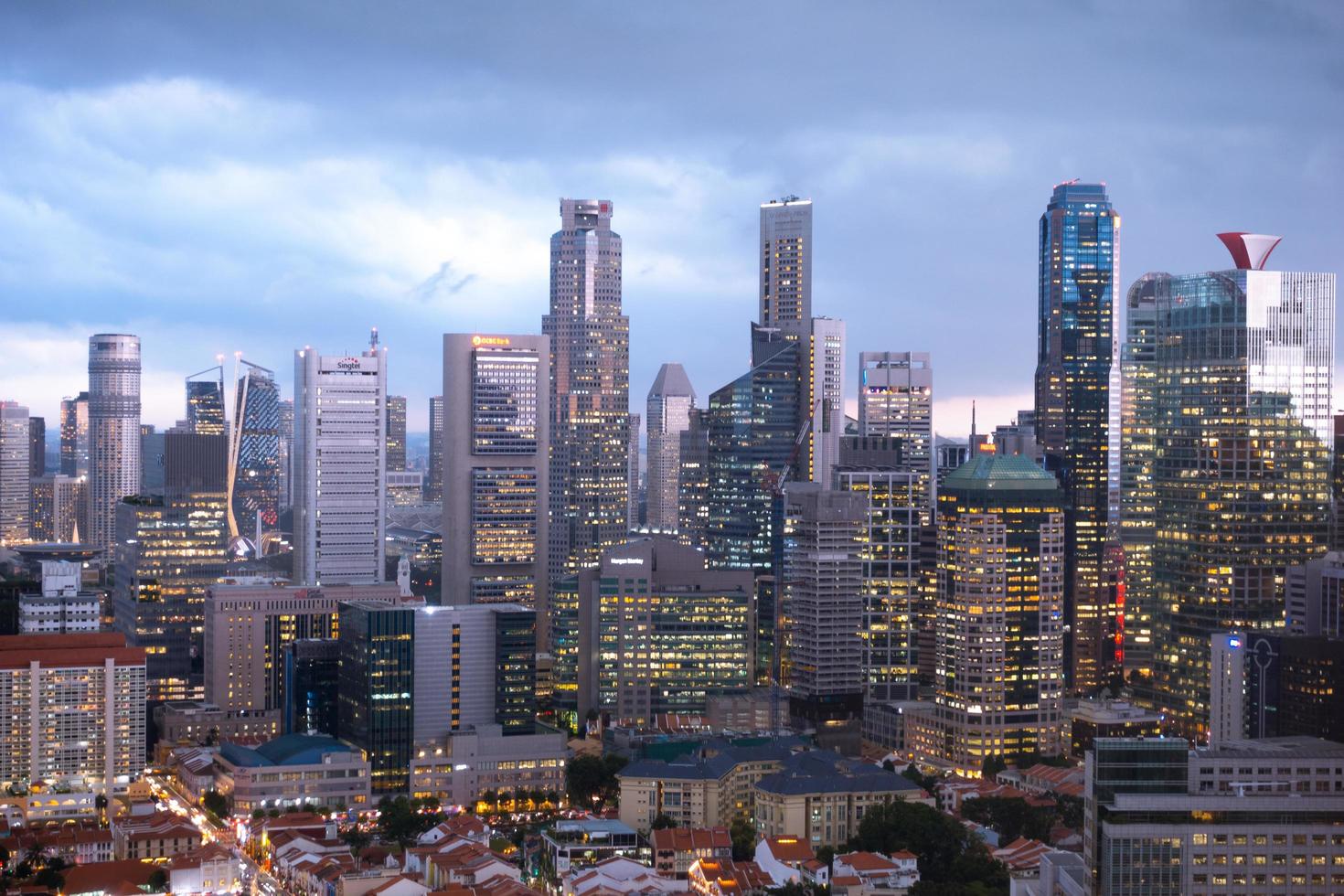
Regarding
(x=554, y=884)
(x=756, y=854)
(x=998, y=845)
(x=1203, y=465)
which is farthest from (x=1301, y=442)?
(x=554, y=884)

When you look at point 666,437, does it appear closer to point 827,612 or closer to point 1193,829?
point 827,612

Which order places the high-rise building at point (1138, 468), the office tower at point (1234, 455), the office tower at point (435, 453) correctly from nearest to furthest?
the office tower at point (1234, 455) → the high-rise building at point (1138, 468) → the office tower at point (435, 453)

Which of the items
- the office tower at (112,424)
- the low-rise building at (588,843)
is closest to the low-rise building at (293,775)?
the low-rise building at (588,843)

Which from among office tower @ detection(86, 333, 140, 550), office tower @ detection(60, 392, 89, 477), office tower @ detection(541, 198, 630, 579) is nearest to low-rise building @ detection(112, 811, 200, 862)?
office tower @ detection(541, 198, 630, 579)

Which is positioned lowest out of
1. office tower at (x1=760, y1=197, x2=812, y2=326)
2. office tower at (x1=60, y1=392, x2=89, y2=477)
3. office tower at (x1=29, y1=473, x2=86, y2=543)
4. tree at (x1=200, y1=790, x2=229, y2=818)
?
tree at (x1=200, y1=790, x2=229, y2=818)

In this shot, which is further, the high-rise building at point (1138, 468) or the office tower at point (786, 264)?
the office tower at point (786, 264)

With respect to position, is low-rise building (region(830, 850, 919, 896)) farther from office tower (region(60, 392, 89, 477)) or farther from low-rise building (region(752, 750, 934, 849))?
office tower (region(60, 392, 89, 477))

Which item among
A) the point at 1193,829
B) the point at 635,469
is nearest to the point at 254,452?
the point at 635,469

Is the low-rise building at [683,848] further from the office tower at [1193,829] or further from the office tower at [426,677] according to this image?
the office tower at [426,677]
